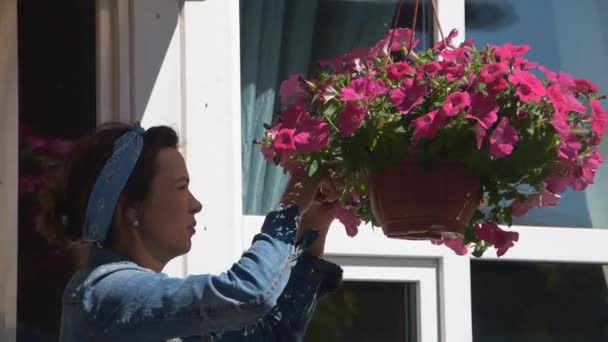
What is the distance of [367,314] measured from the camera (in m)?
3.74

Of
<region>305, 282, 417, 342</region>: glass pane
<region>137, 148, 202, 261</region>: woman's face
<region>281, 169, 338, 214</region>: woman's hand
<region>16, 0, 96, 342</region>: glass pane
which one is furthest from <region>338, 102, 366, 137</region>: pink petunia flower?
<region>305, 282, 417, 342</region>: glass pane

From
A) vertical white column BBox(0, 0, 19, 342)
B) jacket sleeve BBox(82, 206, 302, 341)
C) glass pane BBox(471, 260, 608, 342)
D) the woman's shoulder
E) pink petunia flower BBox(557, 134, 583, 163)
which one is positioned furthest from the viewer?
glass pane BBox(471, 260, 608, 342)

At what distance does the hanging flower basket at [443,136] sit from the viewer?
2.66 metres

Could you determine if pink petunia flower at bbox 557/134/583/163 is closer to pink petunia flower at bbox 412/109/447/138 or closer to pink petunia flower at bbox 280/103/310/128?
pink petunia flower at bbox 412/109/447/138

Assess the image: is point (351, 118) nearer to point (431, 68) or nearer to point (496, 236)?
point (431, 68)

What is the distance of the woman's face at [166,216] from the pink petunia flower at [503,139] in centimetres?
55

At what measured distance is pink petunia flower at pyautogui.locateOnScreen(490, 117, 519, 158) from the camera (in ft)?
8.56

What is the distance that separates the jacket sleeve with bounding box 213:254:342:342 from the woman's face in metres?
0.21

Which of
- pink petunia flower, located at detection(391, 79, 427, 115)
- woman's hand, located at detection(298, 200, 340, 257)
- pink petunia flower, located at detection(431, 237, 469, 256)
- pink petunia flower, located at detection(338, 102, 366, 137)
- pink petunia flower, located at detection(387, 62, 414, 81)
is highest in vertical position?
pink petunia flower, located at detection(387, 62, 414, 81)

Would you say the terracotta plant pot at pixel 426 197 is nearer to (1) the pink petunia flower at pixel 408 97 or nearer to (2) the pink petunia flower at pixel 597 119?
(1) the pink petunia flower at pixel 408 97

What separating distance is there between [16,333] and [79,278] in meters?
0.77

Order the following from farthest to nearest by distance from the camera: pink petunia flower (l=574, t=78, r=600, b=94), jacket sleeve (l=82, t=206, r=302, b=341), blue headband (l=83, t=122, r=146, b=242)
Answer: pink petunia flower (l=574, t=78, r=600, b=94) < blue headband (l=83, t=122, r=146, b=242) < jacket sleeve (l=82, t=206, r=302, b=341)

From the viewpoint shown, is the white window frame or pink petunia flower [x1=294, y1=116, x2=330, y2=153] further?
the white window frame

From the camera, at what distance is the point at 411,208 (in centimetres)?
277
